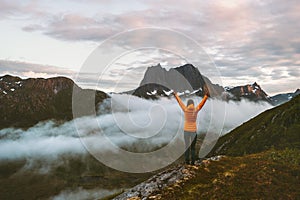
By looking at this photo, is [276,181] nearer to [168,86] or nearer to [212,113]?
[212,113]

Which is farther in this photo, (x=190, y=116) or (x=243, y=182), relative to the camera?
(x=190, y=116)

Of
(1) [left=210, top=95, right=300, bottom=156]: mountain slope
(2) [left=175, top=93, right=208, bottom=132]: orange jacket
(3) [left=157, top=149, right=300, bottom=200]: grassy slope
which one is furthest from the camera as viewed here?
(1) [left=210, top=95, right=300, bottom=156]: mountain slope

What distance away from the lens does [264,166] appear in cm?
2233

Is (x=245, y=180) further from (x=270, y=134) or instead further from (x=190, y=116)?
(x=270, y=134)

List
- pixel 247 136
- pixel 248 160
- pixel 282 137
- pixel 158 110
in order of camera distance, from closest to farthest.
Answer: pixel 158 110 < pixel 248 160 < pixel 282 137 < pixel 247 136

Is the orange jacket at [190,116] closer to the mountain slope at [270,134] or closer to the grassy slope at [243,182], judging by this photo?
the grassy slope at [243,182]

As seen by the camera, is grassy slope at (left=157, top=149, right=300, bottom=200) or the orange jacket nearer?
grassy slope at (left=157, top=149, right=300, bottom=200)

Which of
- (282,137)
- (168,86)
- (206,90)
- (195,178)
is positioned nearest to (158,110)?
(168,86)

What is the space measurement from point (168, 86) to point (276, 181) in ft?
33.2

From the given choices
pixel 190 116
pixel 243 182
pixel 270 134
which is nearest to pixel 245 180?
pixel 243 182

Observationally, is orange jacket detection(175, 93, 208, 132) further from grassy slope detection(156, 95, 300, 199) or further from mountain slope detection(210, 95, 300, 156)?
mountain slope detection(210, 95, 300, 156)

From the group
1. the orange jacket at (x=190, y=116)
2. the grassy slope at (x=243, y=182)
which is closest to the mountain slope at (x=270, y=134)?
the grassy slope at (x=243, y=182)

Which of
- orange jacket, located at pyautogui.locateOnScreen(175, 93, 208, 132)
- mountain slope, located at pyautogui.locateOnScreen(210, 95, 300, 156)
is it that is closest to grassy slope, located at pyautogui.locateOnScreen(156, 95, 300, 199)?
orange jacket, located at pyautogui.locateOnScreen(175, 93, 208, 132)

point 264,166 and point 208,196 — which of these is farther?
point 264,166
